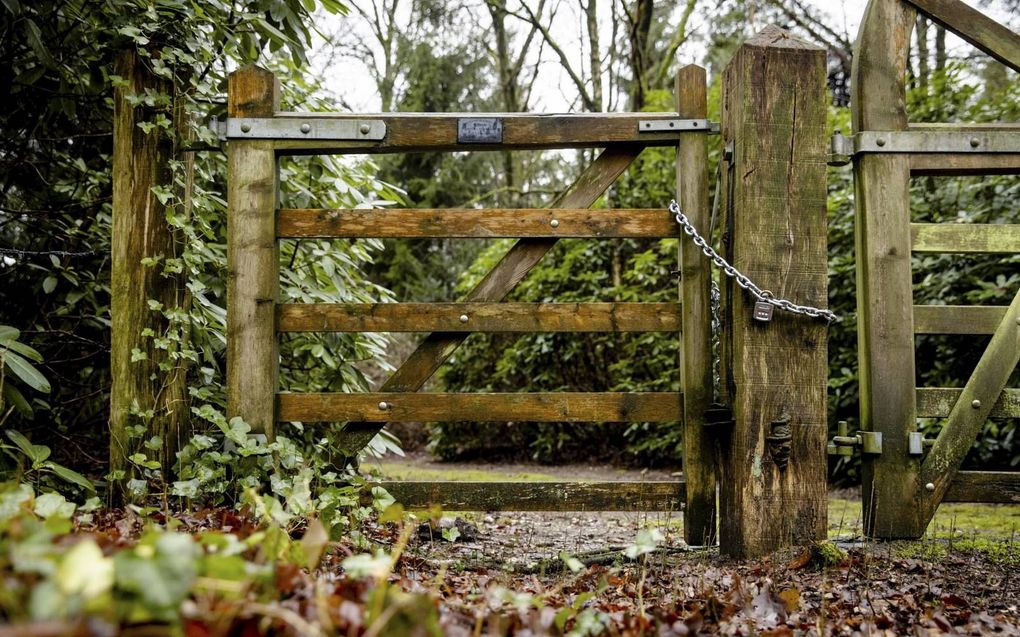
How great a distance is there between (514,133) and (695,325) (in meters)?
1.12

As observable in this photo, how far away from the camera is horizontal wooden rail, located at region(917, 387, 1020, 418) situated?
3.17 m

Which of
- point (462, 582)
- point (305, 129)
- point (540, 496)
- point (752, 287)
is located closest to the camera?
point (462, 582)

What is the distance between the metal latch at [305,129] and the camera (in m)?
3.16

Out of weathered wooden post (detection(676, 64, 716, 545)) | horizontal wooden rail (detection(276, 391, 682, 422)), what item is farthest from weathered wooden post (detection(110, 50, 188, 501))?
weathered wooden post (detection(676, 64, 716, 545))

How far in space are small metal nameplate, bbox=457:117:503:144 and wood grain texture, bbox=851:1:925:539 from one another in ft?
5.14

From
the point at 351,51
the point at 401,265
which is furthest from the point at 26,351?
the point at 351,51

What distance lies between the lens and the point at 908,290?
3.15 m

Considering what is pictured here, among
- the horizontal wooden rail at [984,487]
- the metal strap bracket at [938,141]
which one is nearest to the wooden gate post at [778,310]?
the metal strap bracket at [938,141]

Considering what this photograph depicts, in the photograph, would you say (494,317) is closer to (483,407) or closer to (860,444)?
(483,407)

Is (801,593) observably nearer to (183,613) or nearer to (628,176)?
(183,613)

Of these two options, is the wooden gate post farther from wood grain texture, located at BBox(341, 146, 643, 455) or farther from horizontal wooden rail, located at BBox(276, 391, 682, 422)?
wood grain texture, located at BBox(341, 146, 643, 455)

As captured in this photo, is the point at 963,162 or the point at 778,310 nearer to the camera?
the point at 778,310

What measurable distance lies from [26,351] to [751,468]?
107 inches

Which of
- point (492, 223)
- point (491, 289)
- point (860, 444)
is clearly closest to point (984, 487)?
point (860, 444)
